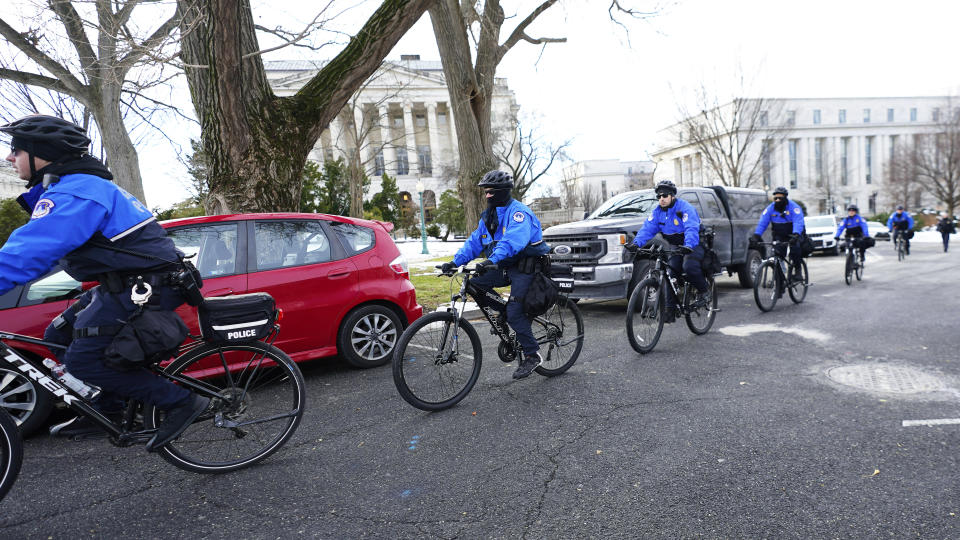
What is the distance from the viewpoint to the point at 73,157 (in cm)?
271

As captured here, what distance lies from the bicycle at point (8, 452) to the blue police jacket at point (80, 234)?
2.50ft

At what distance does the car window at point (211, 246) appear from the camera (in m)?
4.77

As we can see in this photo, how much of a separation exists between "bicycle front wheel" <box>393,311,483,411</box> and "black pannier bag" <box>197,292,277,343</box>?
996 millimetres

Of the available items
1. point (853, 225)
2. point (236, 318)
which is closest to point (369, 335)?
point (236, 318)

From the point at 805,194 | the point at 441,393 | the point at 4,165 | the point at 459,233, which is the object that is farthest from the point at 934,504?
the point at 805,194

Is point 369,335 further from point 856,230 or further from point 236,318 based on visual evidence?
point 856,230

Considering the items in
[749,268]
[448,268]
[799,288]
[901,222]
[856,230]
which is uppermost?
[448,268]

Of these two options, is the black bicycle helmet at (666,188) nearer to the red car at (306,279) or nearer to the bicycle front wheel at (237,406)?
the red car at (306,279)

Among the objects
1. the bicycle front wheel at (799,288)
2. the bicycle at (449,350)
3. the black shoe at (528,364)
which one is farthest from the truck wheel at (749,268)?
the black shoe at (528,364)

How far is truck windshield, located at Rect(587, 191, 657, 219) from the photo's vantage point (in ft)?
31.4

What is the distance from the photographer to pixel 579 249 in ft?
28.2

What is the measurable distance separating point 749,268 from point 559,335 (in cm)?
778

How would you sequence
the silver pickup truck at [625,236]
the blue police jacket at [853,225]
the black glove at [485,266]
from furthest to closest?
the blue police jacket at [853,225]
the silver pickup truck at [625,236]
the black glove at [485,266]

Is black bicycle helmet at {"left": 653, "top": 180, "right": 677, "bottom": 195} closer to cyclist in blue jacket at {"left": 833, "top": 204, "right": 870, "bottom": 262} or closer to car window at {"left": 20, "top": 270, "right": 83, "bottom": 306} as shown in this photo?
car window at {"left": 20, "top": 270, "right": 83, "bottom": 306}
